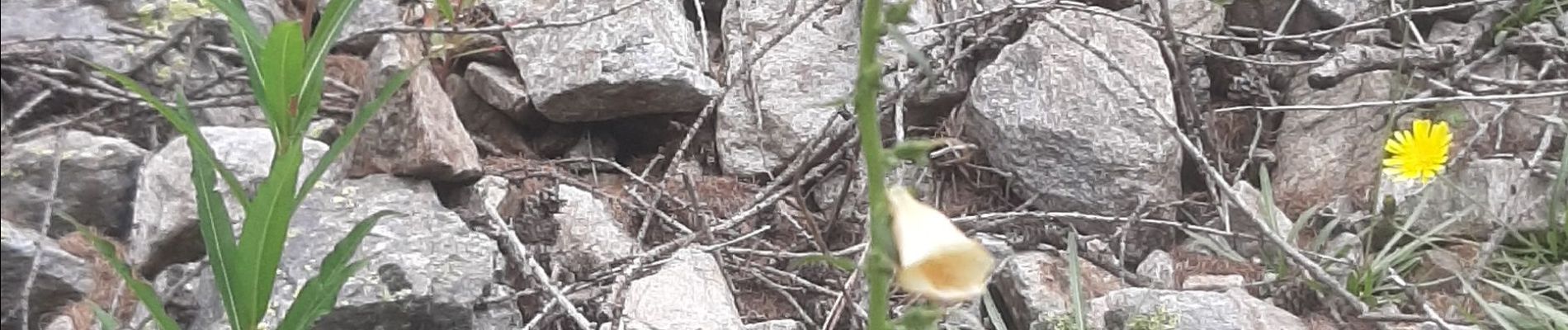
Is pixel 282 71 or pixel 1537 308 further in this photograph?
pixel 1537 308

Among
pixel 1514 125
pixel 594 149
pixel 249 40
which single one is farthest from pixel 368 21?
pixel 1514 125

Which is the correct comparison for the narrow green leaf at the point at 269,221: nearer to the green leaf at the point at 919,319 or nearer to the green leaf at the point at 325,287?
the green leaf at the point at 325,287

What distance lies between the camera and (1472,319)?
2.23m

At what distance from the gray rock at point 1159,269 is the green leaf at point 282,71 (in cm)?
152

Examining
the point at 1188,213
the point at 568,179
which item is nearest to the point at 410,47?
the point at 568,179

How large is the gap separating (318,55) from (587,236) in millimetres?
912

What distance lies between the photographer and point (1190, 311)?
2135 mm

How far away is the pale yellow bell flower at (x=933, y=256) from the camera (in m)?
1.07

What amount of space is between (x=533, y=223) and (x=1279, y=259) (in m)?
1.36

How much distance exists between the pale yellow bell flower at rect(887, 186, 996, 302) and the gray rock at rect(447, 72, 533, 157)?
209cm

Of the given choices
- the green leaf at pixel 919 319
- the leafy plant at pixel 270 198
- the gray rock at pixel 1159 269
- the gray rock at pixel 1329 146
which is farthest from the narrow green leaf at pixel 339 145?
the gray rock at pixel 1329 146

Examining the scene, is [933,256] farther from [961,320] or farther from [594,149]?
[594,149]

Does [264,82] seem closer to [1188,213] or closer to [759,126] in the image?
[759,126]

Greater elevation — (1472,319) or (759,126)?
(759,126)
